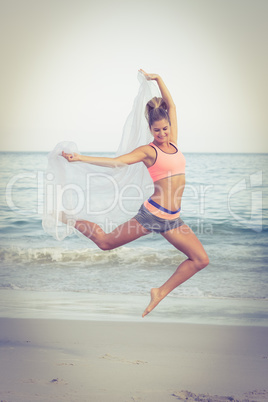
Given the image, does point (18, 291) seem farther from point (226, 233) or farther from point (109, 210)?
point (226, 233)

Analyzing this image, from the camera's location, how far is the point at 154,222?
3324 millimetres

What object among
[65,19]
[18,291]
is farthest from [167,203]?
[18,291]

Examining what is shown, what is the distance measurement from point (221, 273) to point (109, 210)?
528cm

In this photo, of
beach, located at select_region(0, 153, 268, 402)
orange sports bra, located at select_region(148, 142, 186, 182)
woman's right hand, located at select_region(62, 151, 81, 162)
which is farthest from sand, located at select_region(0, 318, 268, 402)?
woman's right hand, located at select_region(62, 151, 81, 162)

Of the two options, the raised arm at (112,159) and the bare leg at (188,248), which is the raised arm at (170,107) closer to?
the raised arm at (112,159)

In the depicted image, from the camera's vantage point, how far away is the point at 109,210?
373 centimetres

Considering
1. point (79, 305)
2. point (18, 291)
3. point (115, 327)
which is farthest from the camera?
point (18, 291)

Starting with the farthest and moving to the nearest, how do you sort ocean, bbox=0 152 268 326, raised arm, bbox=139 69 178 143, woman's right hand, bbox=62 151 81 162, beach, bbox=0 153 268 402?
ocean, bbox=0 152 268 326 → beach, bbox=0 153 268 402 → raised arm, bbox=139 69 178 143 → woman's right hand, bbox=62 151 81 162

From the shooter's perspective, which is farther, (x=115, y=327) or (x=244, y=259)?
(x=244, y=259)

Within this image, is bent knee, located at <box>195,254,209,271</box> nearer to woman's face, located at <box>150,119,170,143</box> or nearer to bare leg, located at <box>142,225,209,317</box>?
bare leg, located at <box>142,225,209,317</box>

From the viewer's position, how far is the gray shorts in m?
3.32

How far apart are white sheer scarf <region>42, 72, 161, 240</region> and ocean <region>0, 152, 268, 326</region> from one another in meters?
0.39

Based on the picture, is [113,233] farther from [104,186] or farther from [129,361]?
[129,361]

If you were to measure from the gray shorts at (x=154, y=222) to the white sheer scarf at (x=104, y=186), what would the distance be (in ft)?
0.98
